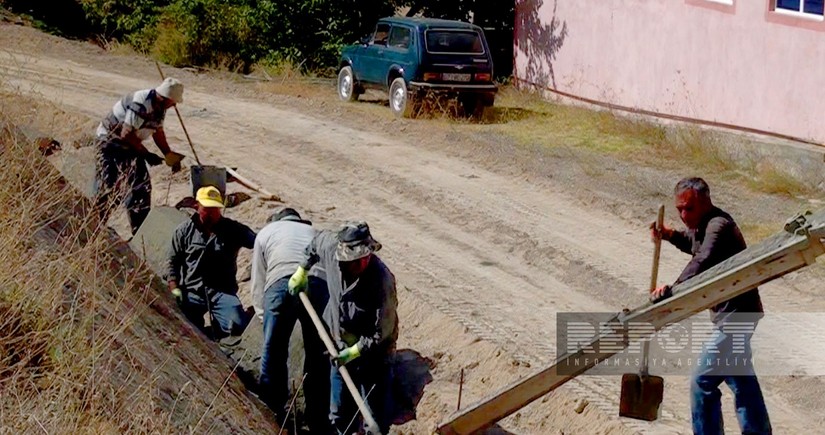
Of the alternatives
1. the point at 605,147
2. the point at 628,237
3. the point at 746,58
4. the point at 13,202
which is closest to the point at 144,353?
the point at 13,202

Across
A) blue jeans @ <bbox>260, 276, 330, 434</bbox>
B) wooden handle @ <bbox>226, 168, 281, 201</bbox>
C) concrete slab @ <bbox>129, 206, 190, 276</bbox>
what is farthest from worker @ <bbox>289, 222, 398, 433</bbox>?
wooden handle @ <bbox>226, 168, 281, 201</bbox>

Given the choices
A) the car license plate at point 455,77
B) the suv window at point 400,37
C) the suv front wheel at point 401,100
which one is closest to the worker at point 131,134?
the suv front wheel at point 401,100

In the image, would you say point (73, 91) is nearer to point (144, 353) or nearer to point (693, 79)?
point (693, 79)

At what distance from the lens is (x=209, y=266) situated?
916 cm

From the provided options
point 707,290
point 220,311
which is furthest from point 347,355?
point 707,290

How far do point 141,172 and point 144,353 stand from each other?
4.91 metres

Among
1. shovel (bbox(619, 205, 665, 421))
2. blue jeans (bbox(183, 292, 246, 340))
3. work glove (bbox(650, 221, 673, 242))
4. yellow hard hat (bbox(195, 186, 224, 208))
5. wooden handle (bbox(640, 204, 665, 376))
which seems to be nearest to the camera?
wooden handle (bbox(640, 204, 665, 376))

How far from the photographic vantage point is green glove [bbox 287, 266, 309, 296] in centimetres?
803

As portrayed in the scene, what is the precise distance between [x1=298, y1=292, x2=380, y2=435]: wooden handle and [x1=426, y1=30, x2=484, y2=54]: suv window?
38.7ft

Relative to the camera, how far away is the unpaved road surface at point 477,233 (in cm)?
881

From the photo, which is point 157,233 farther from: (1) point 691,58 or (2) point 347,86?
(2) point 347,86

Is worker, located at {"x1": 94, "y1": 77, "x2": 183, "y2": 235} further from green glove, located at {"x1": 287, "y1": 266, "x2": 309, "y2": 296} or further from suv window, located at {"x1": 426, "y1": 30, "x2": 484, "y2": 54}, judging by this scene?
suv window, located at {"x1": 426, "y1": 30, "x2": 484, "y2": 54}

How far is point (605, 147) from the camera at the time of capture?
56.2 ft

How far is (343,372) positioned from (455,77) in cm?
1217
